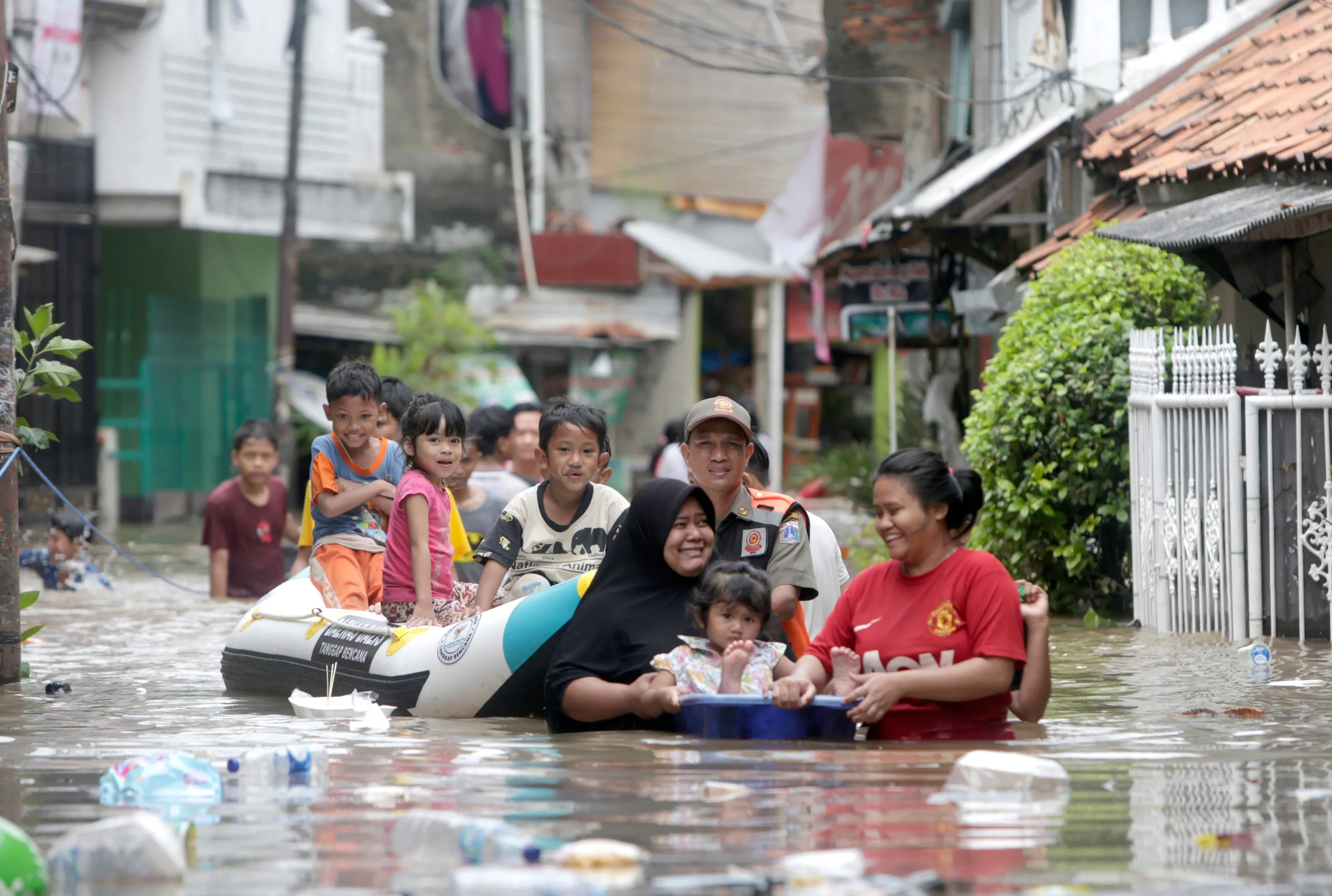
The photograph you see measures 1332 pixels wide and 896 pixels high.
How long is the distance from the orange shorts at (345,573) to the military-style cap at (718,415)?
2.91 meters

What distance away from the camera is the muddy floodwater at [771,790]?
185 inches

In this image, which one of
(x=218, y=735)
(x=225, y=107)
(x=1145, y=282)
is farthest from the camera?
(x=225, y=107)

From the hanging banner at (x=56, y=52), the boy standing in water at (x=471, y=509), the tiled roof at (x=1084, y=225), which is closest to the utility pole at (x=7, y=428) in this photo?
the boy standing in water at (x=471, y=509)

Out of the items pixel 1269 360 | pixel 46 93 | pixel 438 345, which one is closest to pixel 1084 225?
pixel 1269 360

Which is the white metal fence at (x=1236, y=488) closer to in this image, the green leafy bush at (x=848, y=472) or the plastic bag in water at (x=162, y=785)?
the plastic bag in water at (x=162, y=785)

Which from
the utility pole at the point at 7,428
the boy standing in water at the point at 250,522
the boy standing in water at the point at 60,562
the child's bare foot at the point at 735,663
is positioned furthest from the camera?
the boy standing in water at the point at 60,562

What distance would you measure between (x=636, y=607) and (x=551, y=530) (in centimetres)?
136

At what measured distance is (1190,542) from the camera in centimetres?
1053

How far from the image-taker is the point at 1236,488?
33.0 ft

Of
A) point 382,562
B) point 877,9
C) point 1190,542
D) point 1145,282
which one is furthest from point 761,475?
point 877,9

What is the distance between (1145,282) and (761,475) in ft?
15.7

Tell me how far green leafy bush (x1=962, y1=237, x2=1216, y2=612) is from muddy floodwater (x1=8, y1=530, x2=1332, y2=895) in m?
2.72

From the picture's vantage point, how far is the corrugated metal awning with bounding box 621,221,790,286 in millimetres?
29578

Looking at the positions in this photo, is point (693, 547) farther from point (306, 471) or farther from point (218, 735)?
point (306, 471)
